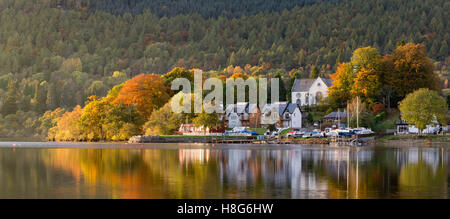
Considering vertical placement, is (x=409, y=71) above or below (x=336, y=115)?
above

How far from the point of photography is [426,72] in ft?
296

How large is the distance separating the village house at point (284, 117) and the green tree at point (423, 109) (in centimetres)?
2011

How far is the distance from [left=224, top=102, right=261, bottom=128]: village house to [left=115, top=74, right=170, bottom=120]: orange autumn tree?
11431 millimetres

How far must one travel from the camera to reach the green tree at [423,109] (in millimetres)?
77688

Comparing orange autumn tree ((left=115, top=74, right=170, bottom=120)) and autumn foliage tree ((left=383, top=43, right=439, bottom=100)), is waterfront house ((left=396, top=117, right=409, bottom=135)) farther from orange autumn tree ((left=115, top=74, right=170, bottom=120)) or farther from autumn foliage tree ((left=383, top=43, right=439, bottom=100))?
orange autumn tree ((left=115, top=74, right=170, bottom=120))

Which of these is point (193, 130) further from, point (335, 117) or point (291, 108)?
point (335, 117)

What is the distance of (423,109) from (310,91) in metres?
31.7

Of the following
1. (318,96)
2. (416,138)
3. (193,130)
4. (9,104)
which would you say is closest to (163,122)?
(193,130)

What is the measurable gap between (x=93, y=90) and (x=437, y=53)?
120m

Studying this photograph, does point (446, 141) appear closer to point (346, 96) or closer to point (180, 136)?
point (346, 96)

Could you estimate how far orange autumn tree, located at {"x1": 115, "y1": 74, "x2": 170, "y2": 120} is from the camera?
96500 millimetres

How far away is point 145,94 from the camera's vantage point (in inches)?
3893

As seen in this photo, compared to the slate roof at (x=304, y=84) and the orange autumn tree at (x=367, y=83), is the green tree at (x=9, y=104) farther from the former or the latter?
the orange autumn tree at (x=367, y=83)
